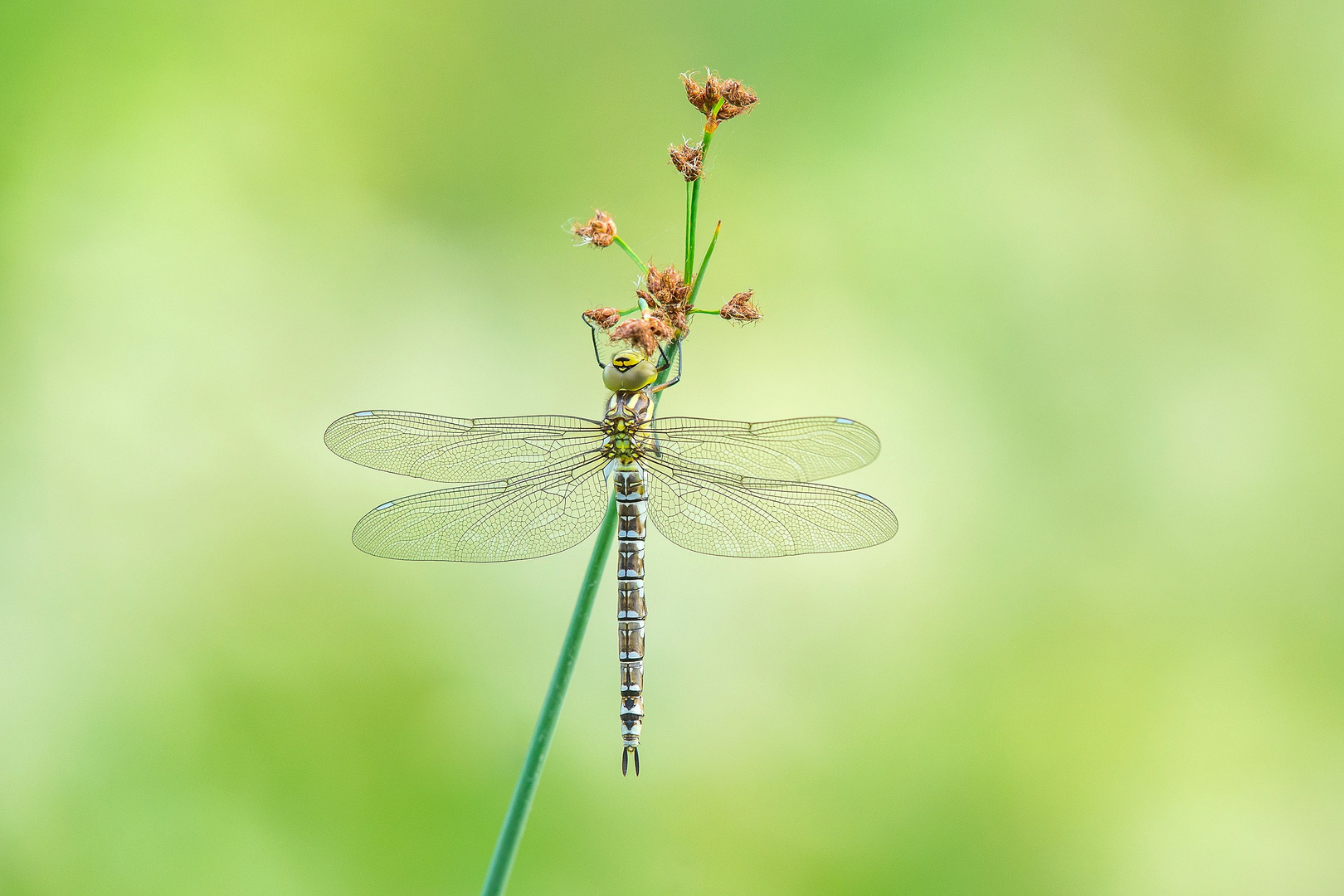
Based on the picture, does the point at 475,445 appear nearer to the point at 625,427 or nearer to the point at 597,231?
the point at 625,427

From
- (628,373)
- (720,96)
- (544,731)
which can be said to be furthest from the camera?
(628,373)

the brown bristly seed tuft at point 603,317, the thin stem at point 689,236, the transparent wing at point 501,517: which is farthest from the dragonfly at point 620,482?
the thin stem at point 689,236

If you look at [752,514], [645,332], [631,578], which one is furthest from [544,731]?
[752,514]

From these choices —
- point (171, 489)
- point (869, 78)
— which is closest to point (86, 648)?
point (171, 489)

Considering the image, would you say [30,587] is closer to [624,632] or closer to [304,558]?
[304,558]

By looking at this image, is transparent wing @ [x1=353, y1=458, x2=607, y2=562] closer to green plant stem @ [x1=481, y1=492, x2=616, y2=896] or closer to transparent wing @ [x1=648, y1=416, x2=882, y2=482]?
transparent wing @ [x1=648, y1=416, x2=882, y2=482]

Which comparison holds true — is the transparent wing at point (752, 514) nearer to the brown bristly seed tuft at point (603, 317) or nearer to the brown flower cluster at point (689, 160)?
the brown bristly seed tuft at point (603, 317)
